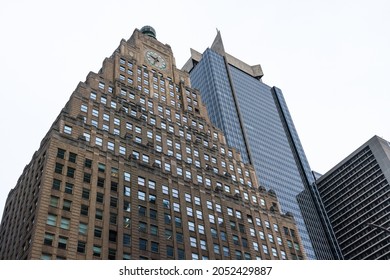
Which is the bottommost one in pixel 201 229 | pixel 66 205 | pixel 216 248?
pixel 216 248

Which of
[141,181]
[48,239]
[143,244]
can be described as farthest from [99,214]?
[141,181]

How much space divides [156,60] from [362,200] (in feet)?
373

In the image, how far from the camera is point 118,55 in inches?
3634

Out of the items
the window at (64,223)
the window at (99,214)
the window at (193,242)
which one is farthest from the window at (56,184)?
the window at (193,242)

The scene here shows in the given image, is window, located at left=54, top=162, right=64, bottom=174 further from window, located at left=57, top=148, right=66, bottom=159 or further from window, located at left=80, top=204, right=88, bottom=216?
window, located at left=80, top=204, right=88, bottom=216

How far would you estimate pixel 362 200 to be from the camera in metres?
173

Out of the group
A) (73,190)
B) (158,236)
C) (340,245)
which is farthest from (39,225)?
(340,245)

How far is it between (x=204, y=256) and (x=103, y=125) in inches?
1113

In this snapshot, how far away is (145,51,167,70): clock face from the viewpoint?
100312 mm

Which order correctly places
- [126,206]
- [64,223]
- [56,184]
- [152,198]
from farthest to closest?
[152,198] → [126,206] → [56,184] → [64,223]

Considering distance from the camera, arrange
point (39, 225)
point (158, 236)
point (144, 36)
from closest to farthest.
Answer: point (39, 225) → point (158, 236) → point (144, 36)

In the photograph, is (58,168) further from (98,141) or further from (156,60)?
(156,60)

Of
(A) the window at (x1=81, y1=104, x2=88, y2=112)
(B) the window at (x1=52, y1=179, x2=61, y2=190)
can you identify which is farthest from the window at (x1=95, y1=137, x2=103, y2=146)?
(B) the window at (x1=52, y1=179, x2=61, y2=190)

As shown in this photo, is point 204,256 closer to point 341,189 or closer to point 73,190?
point 73,190
